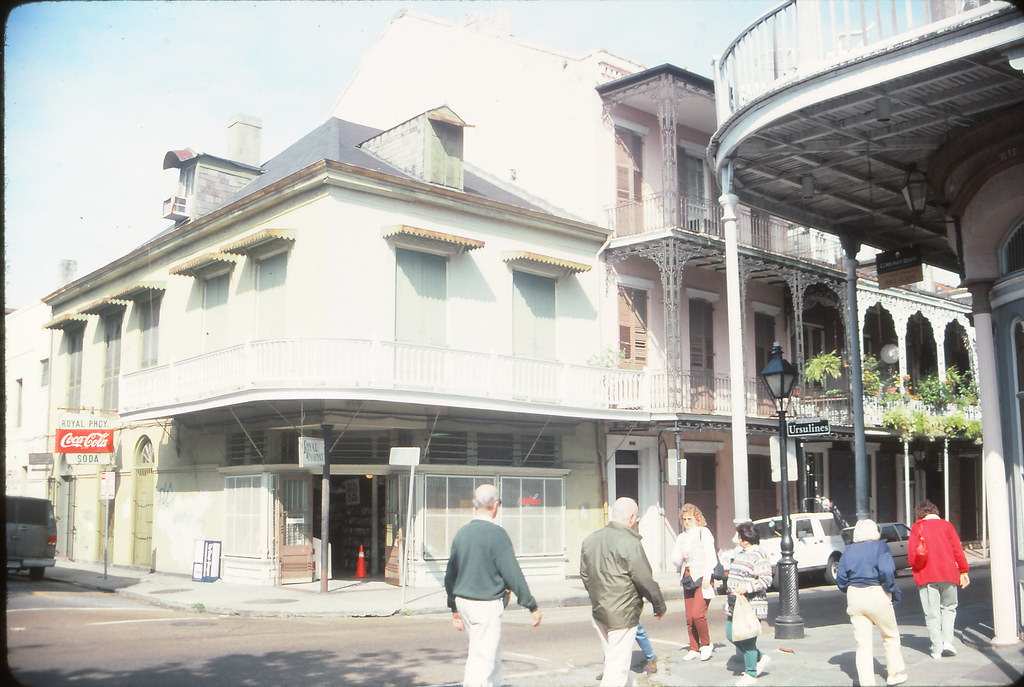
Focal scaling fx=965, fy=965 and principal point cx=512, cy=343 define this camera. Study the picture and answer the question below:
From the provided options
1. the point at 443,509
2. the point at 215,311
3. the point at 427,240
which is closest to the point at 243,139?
the point at 215,311

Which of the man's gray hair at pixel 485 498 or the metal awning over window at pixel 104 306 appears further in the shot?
the metal awning over window at pixel 104 306

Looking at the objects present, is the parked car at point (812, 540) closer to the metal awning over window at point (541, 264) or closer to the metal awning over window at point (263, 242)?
the metal awning over window at point (541, 264)

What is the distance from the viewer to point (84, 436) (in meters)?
22.9

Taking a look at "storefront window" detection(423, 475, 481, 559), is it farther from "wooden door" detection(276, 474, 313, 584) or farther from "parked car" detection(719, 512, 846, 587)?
"parked car" detection(719, 512, 846, 587)

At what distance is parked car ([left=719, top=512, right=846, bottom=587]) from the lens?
1989cm

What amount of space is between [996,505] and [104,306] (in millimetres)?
21965

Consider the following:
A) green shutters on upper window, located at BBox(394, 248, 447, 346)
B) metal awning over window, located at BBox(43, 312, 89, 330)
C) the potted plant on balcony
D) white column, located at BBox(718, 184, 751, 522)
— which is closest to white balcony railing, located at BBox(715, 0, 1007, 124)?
white column, located at BBox(718, 184, 751, 522)

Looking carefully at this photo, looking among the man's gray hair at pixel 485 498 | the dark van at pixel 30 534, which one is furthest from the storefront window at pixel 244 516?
the man's gray hair at pixel 485 498

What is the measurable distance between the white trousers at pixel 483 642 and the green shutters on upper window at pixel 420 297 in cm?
1245

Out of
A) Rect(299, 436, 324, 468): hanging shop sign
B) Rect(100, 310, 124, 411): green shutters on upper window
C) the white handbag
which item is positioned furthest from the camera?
Rect(100, 310, 124, 411): green shutters on upper window

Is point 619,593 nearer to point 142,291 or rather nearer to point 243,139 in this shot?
point 142,291

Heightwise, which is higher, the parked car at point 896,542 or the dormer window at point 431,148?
the dormer window at point 431,148

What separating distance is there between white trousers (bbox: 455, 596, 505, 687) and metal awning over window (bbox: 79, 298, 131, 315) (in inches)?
803

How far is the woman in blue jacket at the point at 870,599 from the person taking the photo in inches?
320
